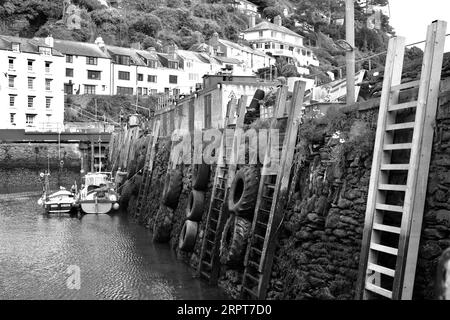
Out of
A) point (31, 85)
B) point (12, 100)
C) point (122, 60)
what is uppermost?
point (122, 60)

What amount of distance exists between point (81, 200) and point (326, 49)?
92194 mm

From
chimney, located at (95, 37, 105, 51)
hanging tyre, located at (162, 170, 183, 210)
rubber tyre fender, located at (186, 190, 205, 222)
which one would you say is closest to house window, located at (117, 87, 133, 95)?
chimney, located at (95, 37, 105, 51)

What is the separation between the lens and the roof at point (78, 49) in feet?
232

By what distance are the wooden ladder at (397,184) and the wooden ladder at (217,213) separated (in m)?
7.35

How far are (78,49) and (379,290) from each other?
230ft

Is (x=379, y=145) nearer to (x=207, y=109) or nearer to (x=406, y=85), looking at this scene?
(x=406, y=85)

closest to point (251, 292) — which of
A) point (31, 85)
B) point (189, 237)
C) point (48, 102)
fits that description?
point (189, 237)

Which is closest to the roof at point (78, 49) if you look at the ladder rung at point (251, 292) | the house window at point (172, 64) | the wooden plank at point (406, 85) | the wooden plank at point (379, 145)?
the house window at point (172, 64)

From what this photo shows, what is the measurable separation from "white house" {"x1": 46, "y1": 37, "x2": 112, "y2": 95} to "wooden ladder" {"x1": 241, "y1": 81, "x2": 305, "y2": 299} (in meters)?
62.7

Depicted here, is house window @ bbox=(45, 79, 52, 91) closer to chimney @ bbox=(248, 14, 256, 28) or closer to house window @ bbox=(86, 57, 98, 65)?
house window @ bbox=(86, 57, 98, 65)

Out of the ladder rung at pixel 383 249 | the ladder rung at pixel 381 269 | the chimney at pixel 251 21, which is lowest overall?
the ladder rung at pixel 381 269

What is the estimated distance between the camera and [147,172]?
30.9 metres

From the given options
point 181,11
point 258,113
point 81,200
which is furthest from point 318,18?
point 258,113

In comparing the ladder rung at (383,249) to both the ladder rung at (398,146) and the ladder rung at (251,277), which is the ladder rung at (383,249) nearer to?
the ladder rung at (398,146)
